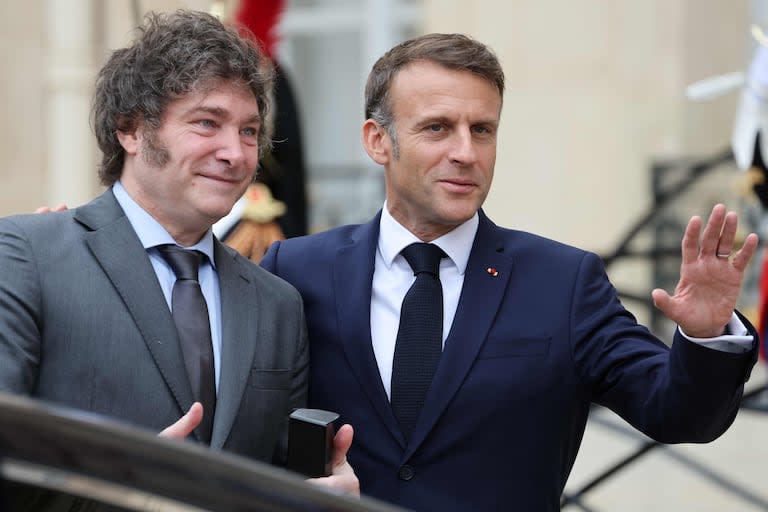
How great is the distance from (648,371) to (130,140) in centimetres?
119

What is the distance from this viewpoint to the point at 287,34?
12.2 m

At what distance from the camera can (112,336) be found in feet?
8.70

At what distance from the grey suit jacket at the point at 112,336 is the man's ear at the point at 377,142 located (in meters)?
0.54

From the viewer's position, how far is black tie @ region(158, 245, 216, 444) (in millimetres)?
2730

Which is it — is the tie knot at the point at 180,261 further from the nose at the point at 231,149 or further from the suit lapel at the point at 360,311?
the suit lapel at the point at 360,311

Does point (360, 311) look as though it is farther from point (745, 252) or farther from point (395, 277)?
point (745, 252)

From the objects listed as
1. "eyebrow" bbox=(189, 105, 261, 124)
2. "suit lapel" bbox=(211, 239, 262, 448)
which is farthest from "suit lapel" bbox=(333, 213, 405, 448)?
"eyebrow" bbox=(189, 105, 261, 124)

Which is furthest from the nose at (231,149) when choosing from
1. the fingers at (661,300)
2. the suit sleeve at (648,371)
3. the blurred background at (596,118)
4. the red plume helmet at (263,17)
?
the blurred background at (596,118)

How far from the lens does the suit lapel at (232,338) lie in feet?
8.93

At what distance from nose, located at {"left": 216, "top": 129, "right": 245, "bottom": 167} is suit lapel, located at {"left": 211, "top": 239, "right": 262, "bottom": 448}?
239 mm

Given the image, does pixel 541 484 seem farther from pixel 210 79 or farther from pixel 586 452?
pixel 586 452

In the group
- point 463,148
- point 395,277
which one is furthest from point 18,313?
point 463,148

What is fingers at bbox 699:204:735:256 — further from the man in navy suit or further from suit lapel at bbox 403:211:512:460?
suit lapel at bbox 403:211:512:460

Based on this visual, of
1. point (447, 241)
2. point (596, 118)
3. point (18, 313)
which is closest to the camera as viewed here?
point (18, 313)
